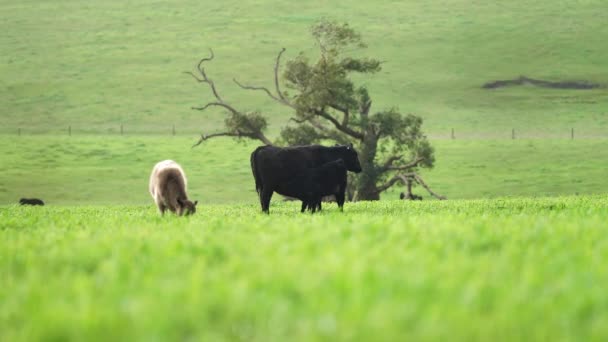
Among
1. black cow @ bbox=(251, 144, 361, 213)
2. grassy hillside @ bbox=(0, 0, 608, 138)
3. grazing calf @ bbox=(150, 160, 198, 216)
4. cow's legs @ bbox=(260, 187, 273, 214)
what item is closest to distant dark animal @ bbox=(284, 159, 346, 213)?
black cow @ bbox=(251, 144, 361, 213)

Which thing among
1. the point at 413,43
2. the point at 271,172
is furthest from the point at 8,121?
the point at 271,172

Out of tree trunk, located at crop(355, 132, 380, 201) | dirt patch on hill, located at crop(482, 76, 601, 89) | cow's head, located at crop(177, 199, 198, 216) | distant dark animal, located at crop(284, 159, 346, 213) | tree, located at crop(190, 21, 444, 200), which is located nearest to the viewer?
cow's head, located at crop(177, 199, 198, 216)

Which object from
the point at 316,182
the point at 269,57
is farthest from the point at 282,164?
the point at 269,57

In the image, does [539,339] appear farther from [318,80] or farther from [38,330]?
[318,80]

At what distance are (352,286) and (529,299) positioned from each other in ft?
4.09

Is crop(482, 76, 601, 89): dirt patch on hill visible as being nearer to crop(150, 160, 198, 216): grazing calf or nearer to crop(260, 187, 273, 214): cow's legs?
crop(260, 187, 273, 214): cow's legs

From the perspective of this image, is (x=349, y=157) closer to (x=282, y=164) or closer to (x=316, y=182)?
(x=316, y=182)

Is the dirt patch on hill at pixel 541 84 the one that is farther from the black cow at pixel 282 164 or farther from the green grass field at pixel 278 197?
the black cow at pixel 282 164

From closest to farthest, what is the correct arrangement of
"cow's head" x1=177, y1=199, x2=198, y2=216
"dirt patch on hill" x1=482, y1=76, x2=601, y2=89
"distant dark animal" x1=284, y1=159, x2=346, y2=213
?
"cow's head" x1=177, y1=199, x2=198, y2=216 < "distant dark animal" x1=284, y1=159, x2=346, y2=213 < "dirt patch on hill" x1=482, y1=76, x2=601, y2=89

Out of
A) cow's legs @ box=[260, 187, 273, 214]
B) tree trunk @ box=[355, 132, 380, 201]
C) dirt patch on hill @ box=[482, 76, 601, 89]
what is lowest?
dirt patch on hill @ box=[482, 76, 601, 89]

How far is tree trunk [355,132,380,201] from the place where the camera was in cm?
4165

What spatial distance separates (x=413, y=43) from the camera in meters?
112

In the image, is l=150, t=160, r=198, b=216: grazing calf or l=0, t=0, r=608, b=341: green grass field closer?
l=0, t=0, r=608, b=341: green grass field

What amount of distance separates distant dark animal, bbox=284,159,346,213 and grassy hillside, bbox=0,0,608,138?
198 ft
